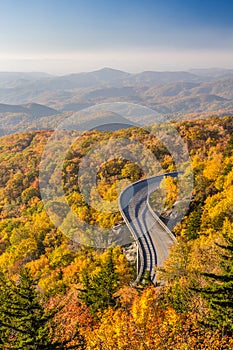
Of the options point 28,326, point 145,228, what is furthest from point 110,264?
point 145,228

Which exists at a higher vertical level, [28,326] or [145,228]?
[28,326]

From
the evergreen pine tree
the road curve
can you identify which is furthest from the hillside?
the road curve

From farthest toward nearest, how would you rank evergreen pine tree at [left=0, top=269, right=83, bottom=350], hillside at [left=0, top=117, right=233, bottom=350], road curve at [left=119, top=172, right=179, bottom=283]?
1. road curve at [left=119, top=172, right=179, bottom=283]
2. hillside at [left=0, top=117, right=233, bottom=350]
3. evergreen pine tree at [left=0, top=269, right=83, bottom=350]

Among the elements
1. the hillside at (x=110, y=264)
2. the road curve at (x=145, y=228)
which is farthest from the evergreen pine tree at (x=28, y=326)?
the road curve at (x=145, y=228)

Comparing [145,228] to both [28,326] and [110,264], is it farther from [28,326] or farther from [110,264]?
[28,326]

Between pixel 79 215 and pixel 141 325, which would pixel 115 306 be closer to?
pixel 141 325

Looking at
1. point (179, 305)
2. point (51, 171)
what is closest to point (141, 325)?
point (179, 305)

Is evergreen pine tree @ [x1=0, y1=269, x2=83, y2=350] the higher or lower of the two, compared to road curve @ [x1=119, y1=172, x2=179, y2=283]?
higher

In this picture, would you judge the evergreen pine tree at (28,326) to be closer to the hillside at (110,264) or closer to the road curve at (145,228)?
the hillside at (110,264)

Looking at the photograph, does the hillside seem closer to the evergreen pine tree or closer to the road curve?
the evergreen pine tree
